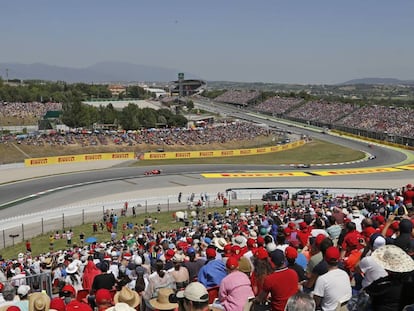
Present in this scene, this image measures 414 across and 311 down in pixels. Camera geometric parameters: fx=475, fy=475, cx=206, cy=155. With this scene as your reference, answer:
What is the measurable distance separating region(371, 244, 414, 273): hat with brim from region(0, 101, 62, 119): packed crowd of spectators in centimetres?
11648

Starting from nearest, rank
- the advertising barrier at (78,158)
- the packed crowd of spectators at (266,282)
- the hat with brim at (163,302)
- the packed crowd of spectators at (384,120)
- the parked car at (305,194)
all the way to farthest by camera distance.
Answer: the packed crowd of spectators at (266,282), the hat with brim at (163,302), the parked car at (305,194), the advertising barrier at (78,158), the packed crowd of spectators at (384,120)

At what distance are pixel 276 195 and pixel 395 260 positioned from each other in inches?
1189

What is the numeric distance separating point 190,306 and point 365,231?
6.43 meters

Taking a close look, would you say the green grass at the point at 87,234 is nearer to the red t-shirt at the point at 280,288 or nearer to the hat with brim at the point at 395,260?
the red t-shirt at the point at 280,288

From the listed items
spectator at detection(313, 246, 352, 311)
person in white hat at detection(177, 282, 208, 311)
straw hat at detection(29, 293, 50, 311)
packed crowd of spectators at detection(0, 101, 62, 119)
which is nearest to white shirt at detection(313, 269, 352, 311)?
spectator at detection(313, 246, 352, 311)

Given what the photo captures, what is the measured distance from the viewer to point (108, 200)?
123ft

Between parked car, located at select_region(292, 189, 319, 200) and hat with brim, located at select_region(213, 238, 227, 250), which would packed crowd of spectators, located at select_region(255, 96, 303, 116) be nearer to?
parked car, located at select_region(292, 189, 319, 200)

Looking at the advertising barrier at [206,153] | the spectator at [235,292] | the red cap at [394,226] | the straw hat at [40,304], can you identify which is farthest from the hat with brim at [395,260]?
the advertising barrier at [206,153]

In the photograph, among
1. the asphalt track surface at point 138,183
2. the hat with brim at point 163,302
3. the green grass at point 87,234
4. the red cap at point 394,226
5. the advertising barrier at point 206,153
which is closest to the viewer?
the hat with brim at point 163,302

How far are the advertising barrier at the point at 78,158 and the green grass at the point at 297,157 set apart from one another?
3.64 m

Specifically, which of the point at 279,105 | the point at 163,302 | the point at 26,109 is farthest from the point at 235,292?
the point at 279,105

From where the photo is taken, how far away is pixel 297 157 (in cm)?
6253

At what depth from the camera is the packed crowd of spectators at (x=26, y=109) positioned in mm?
114312

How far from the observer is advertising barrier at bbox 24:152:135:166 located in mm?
54812
